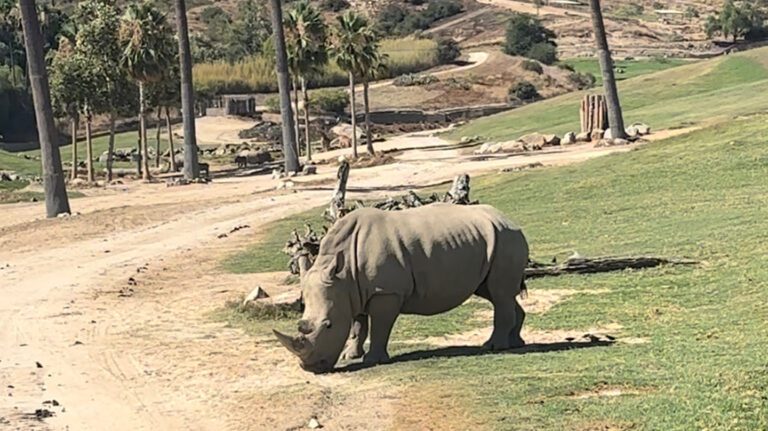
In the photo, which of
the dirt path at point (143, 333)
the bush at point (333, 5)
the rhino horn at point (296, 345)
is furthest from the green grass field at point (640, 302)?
the bush at point (333, 5)

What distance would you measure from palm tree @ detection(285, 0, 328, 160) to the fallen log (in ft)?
132

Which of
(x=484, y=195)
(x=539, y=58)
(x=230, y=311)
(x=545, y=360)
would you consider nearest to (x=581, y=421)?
(x=545, y=360)

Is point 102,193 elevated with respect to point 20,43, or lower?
lower

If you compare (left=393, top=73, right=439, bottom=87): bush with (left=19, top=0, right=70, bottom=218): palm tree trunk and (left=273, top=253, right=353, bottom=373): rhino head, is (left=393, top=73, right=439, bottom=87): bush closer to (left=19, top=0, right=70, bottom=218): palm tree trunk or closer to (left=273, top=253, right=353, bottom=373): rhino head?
(left=19, top=0, right=70, bottom=218): palm tree trunk

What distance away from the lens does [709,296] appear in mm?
14703

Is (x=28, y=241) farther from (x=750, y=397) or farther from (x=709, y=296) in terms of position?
(x=750, y=397)

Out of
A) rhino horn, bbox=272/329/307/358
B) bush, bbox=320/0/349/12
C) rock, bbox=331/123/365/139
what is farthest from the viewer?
bush, bbox=320/0/349/12

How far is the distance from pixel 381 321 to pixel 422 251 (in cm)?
86

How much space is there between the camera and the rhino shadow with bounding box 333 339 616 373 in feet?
40.7

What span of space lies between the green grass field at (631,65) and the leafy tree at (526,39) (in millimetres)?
2916

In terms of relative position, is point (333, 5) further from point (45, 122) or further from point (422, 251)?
point (422, 251)

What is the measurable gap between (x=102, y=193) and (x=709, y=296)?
35307 millimetres

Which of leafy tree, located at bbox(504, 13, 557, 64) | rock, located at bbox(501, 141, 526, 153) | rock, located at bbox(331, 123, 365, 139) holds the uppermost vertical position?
leafy tree, located at bbox(504, 13, 557, 64)

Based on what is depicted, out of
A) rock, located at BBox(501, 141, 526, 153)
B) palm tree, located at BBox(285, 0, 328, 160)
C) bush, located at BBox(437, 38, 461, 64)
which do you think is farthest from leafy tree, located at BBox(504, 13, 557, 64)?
rock, located at BBox(501, 141, 526, 153)
